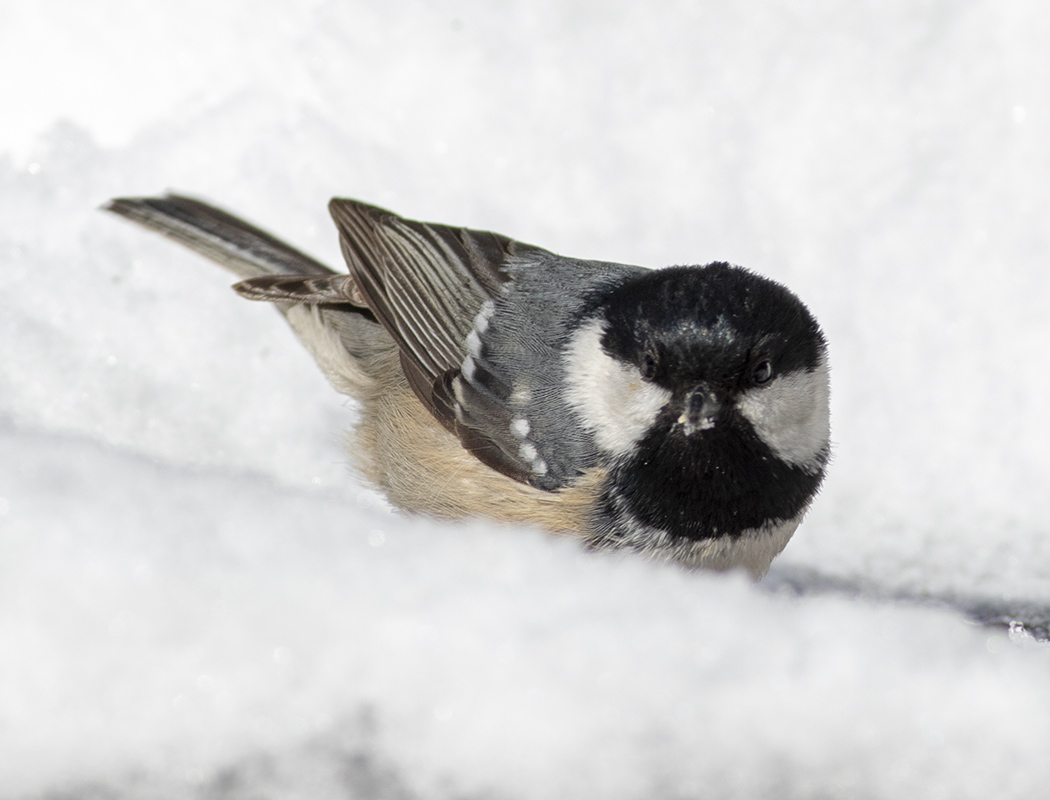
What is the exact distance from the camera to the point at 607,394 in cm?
187

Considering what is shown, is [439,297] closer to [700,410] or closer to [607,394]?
[607,394]

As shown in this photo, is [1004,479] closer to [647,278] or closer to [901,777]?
[647,278]

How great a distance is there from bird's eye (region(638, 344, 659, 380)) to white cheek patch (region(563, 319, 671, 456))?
13mm

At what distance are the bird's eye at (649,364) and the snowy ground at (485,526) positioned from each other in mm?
553

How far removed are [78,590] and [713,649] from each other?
673 mm

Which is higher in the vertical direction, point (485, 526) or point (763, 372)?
point (763, 372)

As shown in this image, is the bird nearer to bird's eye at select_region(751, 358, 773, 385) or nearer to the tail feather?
bird's eye at select_region(751, 358, 773, 385)

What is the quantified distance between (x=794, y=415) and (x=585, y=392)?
1.27 feet

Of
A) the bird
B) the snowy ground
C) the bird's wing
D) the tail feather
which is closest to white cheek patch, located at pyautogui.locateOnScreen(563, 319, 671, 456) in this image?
the bird

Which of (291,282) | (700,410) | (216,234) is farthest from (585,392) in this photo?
(216,234)

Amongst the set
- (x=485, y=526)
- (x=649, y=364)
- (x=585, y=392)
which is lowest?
(x=485, y=526)

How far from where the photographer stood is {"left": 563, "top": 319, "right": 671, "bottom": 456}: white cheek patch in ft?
5.93

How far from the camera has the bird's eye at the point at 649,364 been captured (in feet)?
5.85

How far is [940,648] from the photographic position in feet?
3.74
